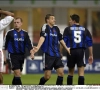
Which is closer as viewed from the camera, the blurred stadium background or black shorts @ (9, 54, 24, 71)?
black shorts @ (9, 54, 24, 71)

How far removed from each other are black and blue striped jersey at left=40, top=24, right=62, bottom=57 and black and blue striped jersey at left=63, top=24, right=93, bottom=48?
0.78 metres

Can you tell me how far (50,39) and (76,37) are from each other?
1.08m

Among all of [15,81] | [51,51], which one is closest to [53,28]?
[51,51]

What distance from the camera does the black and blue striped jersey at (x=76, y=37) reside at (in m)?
15.7

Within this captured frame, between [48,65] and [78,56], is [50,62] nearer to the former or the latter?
[48,65]

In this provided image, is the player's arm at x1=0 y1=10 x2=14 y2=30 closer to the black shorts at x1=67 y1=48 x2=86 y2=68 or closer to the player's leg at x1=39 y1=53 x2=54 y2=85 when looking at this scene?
the player's leg at x1=39 y1=53 x2=54 y2=85

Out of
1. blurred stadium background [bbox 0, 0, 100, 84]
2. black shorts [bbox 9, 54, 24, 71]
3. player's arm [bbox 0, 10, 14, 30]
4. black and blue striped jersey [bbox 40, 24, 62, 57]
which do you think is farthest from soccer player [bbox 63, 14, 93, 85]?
blurred stadium background [bbox 0, 0, 100, 84]

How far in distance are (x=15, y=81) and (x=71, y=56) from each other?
179 cm

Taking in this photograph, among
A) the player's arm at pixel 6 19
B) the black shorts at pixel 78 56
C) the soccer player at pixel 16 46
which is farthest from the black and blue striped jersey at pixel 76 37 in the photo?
the player's arm at pixel 6 19

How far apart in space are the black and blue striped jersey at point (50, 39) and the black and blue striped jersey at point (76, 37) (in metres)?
0.78

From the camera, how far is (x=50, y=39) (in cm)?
1491

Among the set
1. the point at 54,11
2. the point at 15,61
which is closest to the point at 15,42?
the point at 15,61

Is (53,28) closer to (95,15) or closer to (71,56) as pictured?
(71,56)

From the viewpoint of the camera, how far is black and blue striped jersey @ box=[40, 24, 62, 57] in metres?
14.9
